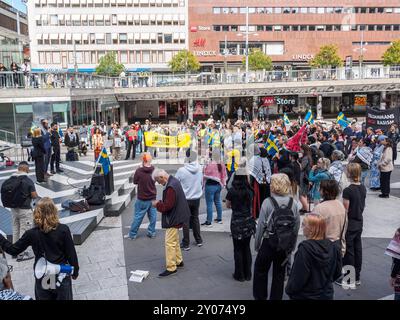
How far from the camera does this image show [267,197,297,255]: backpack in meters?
5.34

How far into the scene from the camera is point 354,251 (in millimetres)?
6676

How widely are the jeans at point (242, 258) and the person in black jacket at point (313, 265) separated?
2.09m

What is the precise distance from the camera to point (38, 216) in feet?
15.9

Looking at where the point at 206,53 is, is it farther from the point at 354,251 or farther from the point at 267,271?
the point at 267,271

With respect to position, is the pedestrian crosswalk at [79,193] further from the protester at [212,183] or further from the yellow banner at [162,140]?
the yellow banner at [162,140]

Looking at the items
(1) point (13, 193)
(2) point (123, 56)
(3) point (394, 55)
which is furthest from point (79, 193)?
(3) point (394, 55)

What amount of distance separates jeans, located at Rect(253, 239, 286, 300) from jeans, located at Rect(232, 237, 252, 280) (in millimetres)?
797

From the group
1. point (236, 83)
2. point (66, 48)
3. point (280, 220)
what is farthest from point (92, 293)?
point (66, 48)

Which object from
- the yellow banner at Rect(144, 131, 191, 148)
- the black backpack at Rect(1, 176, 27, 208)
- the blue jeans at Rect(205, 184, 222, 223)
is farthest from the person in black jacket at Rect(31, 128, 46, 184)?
the yellow banner at Rect(144, 131, 191, 148)

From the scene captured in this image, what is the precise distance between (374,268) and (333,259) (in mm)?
3261

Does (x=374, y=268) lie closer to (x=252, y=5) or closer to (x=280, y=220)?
(x=280, y=220)

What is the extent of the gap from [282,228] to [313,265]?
3.05 feet

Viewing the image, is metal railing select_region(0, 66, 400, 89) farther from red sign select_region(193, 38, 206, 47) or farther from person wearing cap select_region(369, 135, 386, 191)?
person wearing cap select_region(369, 135, 386, 191)

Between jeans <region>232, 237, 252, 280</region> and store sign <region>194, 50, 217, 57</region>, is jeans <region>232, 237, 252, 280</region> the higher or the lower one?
the lower one
